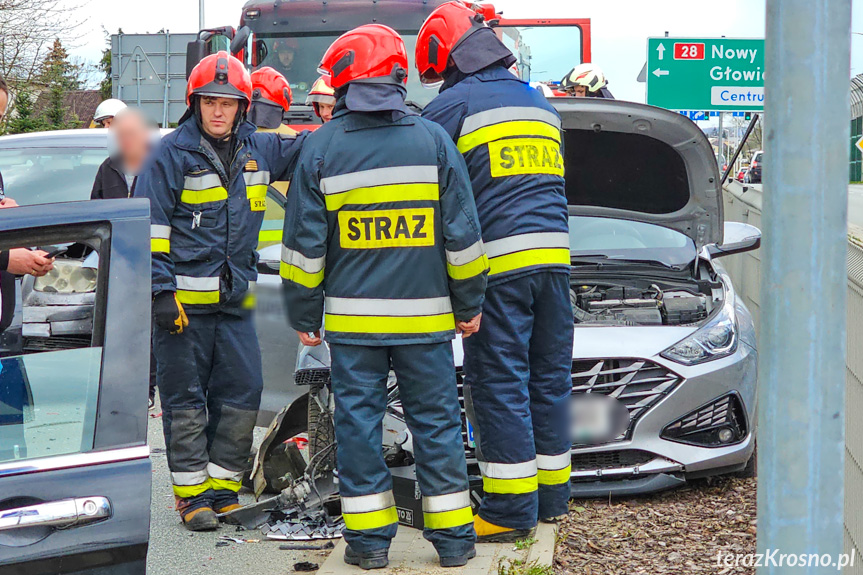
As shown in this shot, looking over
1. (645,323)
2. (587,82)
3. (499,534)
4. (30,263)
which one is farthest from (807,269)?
(587,82)

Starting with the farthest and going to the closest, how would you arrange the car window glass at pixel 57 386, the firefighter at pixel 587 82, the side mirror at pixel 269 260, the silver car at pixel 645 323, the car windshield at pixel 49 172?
the firefighter at pixel 587 82, the car windshield at pixel 49 172, the side mirror at pixel 269 260, the silver car at pixel 645 323, the car window glass at pixel 57 386

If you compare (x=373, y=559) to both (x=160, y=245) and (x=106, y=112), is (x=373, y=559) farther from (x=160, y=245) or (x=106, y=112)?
(x=106, y=112)

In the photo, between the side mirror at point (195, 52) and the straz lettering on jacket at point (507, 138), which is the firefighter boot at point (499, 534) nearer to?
the straz lettering on jacket at point (507, 138)

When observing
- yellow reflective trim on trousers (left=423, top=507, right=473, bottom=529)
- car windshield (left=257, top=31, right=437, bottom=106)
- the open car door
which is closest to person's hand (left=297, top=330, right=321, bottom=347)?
yellow reflective trim on trousers (left=423, top=507, right=473, bottom=529)

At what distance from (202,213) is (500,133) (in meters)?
1.39

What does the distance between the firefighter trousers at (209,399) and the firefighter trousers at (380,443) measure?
111cm

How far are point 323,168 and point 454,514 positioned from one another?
1.30 m

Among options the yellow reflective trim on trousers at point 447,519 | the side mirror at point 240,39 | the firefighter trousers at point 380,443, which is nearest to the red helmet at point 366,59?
the firefighter trousers at point 380,443

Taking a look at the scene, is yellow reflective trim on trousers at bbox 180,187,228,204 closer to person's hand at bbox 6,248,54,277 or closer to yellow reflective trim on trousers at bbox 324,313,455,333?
yellow reflective trim on trousers at bbox 324,313,455,333

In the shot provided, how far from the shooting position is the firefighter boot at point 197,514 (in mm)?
4586

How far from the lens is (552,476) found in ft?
13.7

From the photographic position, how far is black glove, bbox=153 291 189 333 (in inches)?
171

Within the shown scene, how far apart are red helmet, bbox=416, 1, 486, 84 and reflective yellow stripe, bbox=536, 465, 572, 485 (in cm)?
165

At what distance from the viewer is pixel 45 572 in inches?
82.9
